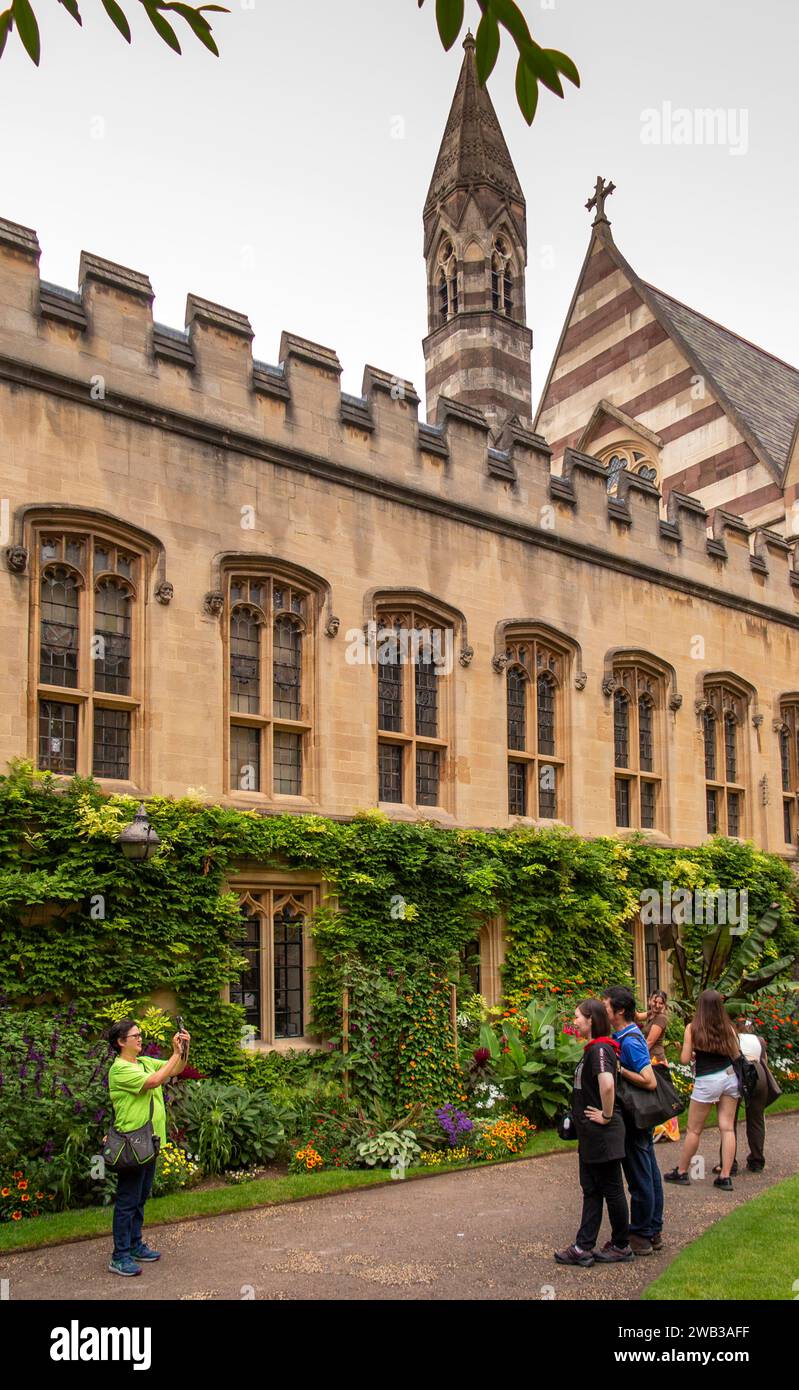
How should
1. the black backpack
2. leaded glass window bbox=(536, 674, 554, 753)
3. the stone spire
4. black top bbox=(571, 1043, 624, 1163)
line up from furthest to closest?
1. the stone spire
2. leaded glass window bbox=(536, 674, 554, 753)
3. the black backpack
4. black top bbox=(571, 1043, 624, 1163)

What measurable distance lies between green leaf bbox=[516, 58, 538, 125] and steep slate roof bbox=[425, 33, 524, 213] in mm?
23065

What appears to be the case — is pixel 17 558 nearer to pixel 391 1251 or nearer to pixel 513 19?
pixel 391 1251

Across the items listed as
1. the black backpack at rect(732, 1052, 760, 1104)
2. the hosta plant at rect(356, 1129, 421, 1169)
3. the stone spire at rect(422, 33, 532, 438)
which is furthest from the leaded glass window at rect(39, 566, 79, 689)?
the stone spire at rect(422, 33, 532, 438)

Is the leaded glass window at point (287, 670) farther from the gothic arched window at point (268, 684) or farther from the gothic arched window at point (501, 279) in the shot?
the gothic arched window at point (501, 279)

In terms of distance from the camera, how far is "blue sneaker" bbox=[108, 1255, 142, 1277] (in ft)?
23.6

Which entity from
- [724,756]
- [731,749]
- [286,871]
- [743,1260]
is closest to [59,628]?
[286,871]

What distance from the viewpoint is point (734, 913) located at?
17.7 metres

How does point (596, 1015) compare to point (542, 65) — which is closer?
point (542, 65)

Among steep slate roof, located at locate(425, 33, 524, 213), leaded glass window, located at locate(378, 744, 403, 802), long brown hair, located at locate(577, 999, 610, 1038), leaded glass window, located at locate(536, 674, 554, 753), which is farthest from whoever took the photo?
steep slate roof, located at locate(425, 33, 524, 213)

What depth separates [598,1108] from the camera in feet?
23.7

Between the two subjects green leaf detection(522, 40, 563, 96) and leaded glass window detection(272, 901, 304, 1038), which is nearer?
green leaf detection(522, 40, 563, 96)

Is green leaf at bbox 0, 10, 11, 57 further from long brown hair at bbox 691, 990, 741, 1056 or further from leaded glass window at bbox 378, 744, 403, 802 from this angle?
leaded glass window at bbox 378, 744, 403, 802

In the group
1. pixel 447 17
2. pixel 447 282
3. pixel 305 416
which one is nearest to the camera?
pixel 447 17

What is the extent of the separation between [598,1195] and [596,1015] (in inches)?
41.6
